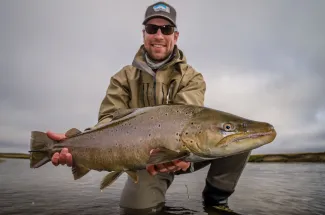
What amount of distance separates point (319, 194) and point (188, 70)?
4630 millimetres

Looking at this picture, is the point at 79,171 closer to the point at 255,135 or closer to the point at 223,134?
the point at 223,134

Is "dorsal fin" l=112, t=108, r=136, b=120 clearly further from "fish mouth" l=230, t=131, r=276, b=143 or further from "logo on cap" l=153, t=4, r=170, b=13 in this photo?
"logo on cap" l=153, t=4, r=170, b=13

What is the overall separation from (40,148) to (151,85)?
Answer: 2.27m

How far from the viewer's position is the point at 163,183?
5336mm

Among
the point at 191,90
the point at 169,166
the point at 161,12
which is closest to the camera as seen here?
the point at 169,166

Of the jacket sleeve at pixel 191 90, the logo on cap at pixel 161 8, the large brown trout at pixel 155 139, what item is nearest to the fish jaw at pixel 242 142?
the large brown trout at pixel 155 139

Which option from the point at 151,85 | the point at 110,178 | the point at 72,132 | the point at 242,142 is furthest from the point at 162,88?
the point at 242,142

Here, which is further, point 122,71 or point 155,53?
point 122,71

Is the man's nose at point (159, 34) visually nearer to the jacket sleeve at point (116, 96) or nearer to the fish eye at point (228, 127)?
the jacket sleeve at point (116, 96)

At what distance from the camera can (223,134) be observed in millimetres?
3268

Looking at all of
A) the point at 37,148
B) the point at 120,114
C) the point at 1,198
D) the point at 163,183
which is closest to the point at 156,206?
the point at 163,183

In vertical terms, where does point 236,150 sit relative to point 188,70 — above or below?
below

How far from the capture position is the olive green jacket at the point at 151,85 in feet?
17.5

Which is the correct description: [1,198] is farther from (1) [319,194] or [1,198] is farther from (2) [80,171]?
(1) [319,194]
